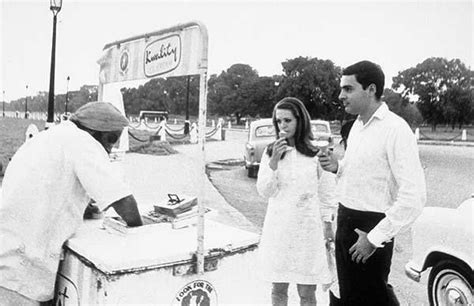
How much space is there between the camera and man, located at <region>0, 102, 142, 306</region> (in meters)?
2.31

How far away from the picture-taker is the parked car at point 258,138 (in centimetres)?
1299

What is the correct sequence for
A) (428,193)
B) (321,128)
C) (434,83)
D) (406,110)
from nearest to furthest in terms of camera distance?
(428,193)
(321,128)
(434,83)
(406,110)

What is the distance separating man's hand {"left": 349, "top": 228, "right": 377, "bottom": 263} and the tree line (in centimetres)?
2560

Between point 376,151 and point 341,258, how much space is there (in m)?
0.63

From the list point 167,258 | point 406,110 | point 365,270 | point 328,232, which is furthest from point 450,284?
point 406,110

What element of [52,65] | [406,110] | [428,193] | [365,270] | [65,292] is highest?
[406,110]

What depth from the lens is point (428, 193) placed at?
10523mm

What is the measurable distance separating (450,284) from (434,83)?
48781 mm

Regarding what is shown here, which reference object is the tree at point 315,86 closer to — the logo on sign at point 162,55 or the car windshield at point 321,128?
the car windshield at point 321,128

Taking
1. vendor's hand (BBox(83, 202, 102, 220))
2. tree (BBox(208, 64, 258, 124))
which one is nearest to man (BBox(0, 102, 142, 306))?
vendor's hand (BBox(83, 202, 102, 220))

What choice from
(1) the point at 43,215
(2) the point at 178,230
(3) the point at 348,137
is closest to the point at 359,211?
(3) the point at 348,137

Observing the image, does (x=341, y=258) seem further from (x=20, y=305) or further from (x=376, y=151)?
(x=20, y=305)

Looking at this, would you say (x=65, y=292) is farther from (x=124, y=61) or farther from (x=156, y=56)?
(x=124, y=61)

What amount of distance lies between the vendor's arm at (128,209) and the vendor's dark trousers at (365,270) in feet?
3.60
